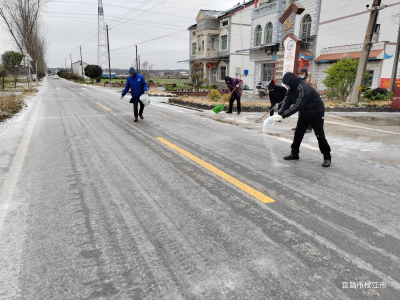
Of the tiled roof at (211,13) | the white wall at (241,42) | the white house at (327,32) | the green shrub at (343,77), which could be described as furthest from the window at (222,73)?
the green shrub at (343,77)

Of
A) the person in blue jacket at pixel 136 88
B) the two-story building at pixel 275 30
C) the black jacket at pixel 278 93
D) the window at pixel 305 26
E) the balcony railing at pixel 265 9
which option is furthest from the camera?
the balcony railing at pixel 265 9

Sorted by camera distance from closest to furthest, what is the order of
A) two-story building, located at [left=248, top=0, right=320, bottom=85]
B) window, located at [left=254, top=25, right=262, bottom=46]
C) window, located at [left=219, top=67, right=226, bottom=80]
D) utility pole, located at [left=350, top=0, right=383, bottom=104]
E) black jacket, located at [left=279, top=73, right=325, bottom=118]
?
black jacket, located at [left=279, top=73, right=325, bottom=118], utility pole, located at [left=350, top=0, right=383, bottom=104], two-story building, located at [left=248, top=0, right=320, bottom=85], window, located at [left=254, top=25, right=262, bottom=46], window, located at [left=219, top=67, right=226, bottom=80]

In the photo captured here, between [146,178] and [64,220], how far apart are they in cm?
143

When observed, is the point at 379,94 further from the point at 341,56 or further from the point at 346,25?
the point at 346,25

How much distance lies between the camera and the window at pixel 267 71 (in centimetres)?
2931

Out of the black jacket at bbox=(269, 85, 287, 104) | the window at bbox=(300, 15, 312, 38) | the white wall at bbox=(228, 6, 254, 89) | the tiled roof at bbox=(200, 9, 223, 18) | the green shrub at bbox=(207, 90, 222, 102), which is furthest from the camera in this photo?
the tiled roof at bbox=(200, 9, 223, 18)

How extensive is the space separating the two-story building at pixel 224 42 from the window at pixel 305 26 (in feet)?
36.1

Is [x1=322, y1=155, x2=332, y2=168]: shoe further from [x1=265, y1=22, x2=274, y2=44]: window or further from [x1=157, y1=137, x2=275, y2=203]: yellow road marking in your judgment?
[x1=265, y1=22, x2=274, y2=44]: window

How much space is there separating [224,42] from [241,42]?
334 cm

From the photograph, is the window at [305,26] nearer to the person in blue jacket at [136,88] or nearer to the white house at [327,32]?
the white house at [327,32]

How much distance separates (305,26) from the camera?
2444cm

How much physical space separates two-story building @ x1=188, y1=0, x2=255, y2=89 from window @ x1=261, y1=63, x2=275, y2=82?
15.4 ft

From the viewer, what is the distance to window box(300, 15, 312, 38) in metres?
24.0

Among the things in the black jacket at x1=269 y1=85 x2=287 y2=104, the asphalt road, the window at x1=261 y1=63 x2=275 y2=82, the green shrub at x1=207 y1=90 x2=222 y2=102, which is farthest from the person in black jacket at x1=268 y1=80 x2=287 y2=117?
the window at x1=261 y1=63 x2=275 y2=82
